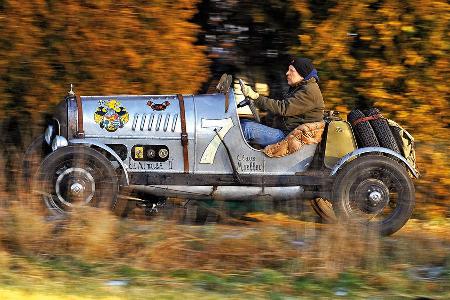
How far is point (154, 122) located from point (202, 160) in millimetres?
565

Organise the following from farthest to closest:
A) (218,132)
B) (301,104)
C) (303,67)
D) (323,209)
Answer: (323,209) → (303,67) → (301,104) → (218,132)

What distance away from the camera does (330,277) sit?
7277 mm

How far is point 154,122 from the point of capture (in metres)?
8.93

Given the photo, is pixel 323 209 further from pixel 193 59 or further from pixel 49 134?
pixel 49 134

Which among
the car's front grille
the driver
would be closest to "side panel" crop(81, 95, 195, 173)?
the car's front grille

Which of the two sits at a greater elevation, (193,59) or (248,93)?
(193,59)

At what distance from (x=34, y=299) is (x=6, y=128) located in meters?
4.15

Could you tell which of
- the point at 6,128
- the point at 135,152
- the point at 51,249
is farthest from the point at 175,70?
the point at 51,249

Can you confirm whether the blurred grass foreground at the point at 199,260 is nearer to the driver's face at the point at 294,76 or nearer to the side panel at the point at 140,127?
the side panel at the point at 140,127

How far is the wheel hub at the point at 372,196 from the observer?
8.97 m

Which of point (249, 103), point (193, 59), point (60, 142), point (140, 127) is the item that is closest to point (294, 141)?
point (249, 103)

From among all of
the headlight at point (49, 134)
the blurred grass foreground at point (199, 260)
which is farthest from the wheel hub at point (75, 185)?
the headlight at point (49, 134)

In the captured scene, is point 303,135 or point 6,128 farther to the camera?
point 6,128

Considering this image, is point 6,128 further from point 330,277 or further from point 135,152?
point 330,277
